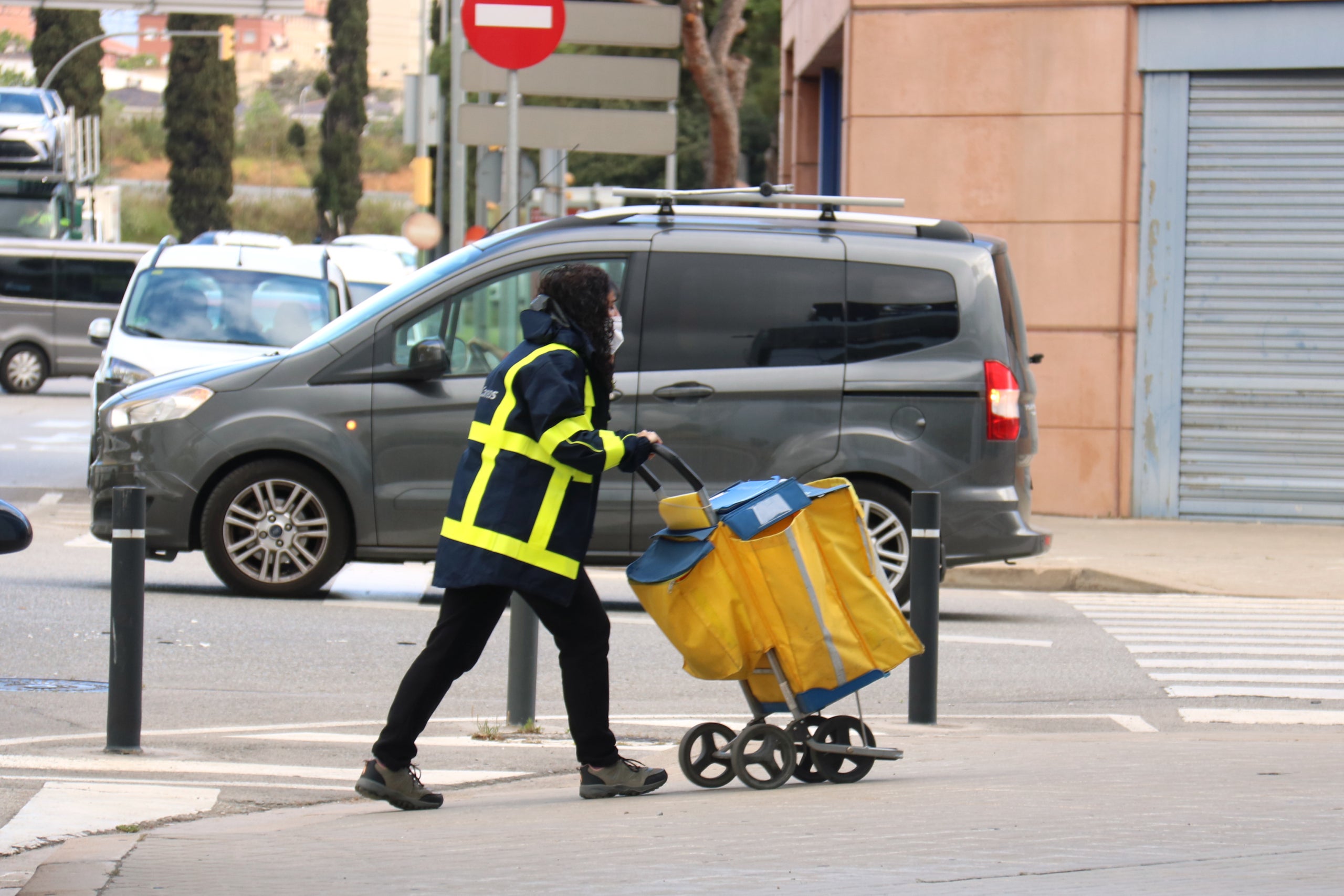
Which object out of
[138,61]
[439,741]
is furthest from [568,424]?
[138,61]

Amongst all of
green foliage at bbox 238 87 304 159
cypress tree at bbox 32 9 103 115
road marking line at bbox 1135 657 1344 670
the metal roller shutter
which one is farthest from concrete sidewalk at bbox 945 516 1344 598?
green foliage at bbox 238 87 304 159

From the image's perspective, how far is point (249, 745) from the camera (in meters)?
6.38

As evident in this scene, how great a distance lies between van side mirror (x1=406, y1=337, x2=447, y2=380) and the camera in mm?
9602

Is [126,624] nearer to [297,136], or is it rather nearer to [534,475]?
[534,475]

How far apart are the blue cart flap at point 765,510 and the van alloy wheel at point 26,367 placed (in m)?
25.2

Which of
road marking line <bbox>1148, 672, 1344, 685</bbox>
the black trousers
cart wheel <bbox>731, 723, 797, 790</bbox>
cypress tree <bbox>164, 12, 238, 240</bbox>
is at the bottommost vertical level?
road marking line <bbox>1148, 672, 1344, 685</bbox>

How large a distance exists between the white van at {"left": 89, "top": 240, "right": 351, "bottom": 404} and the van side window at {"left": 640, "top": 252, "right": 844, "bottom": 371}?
5.00 meters

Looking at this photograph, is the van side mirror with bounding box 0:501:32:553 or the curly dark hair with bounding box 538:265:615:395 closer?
the van side mirror with bounding box 0:501:32:553

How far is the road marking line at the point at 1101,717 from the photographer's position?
7.35 m

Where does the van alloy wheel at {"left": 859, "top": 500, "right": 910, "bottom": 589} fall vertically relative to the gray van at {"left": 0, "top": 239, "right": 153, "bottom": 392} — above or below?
below

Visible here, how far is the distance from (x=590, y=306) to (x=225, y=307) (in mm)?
9694

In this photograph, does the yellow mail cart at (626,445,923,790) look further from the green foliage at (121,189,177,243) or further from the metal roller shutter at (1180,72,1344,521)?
the green foliage at (121,189,177,243)

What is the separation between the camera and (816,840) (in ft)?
15.3

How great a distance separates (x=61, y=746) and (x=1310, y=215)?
38.6 feet
